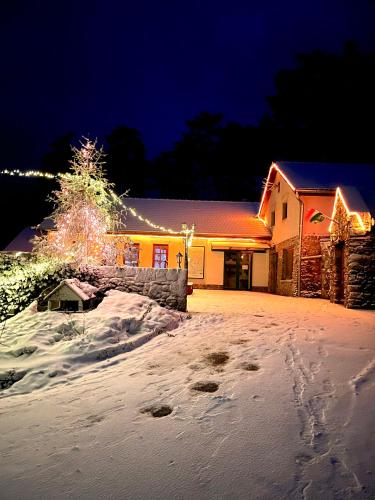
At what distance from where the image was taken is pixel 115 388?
415 centimetres

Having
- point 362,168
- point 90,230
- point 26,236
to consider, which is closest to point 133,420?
point 90,230

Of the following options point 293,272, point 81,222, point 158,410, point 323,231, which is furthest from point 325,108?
point 158,410

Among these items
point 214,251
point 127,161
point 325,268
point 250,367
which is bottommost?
point 250,367

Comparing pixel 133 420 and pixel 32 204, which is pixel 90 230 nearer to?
pixel 133 420

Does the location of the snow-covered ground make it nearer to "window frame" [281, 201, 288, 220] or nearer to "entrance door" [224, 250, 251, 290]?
"window frame" [281, 201, 288, 220]

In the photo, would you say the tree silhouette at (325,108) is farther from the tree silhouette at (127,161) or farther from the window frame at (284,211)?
the window frame at (284,211)

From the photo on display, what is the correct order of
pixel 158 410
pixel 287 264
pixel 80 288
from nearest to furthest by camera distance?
pixel 158 410, pixel 80 288, pixel 287 264

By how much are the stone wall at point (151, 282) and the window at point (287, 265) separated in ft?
27.9

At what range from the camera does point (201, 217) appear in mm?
21031

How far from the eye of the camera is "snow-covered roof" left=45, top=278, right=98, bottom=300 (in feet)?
25.4

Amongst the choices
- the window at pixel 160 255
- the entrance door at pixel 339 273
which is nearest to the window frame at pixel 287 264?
the entrance door at pixel 339 273

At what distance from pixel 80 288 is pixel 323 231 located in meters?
11.0

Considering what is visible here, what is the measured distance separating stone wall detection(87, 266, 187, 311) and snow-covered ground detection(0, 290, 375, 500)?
358 centimetres

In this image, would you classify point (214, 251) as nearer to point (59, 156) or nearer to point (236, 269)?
point (236, 269)
